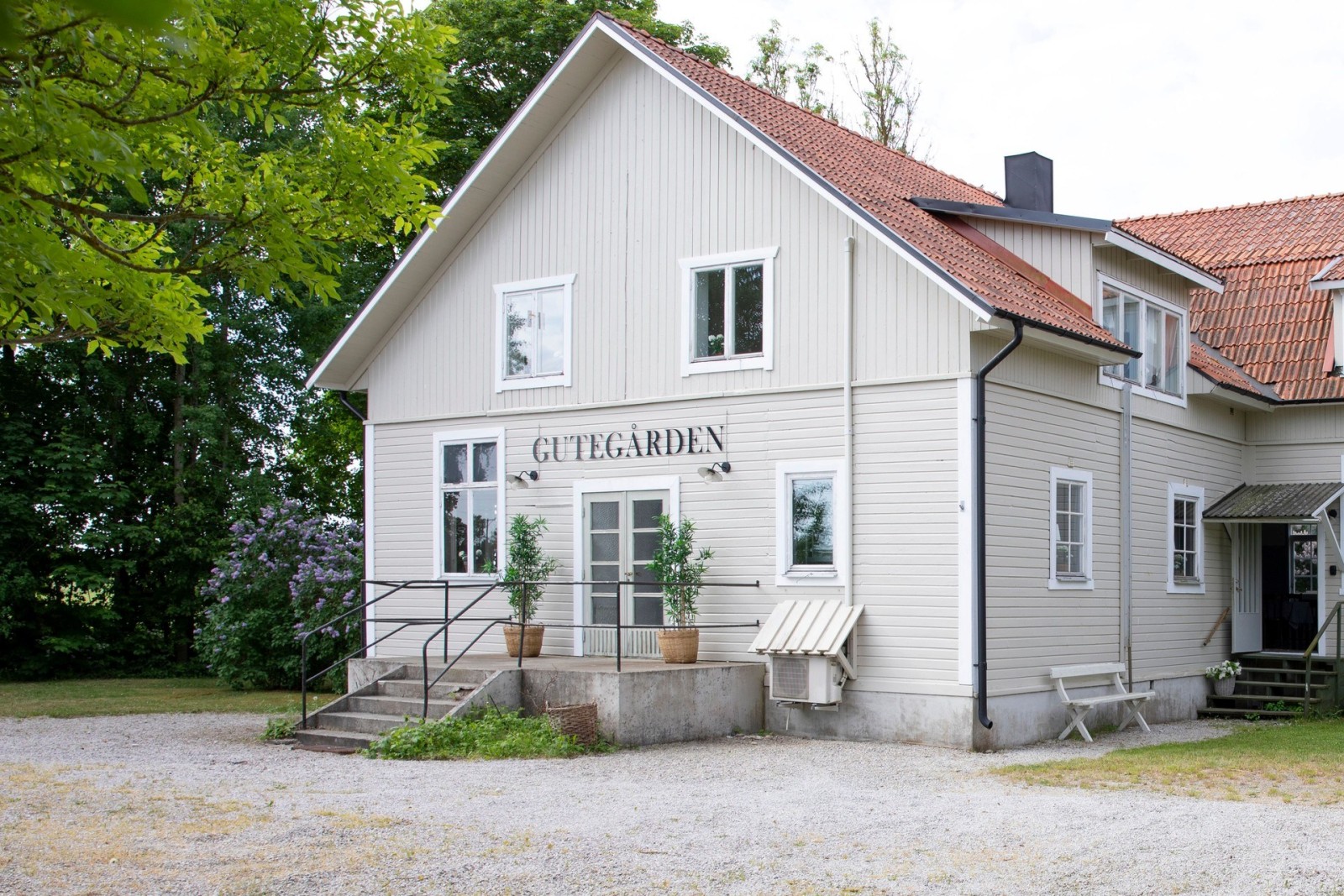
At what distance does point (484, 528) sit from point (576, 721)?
15.8 ft

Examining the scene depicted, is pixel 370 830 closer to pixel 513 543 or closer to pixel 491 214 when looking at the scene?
pixel 513 543

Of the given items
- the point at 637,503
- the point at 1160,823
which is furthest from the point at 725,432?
the point at 1160,823

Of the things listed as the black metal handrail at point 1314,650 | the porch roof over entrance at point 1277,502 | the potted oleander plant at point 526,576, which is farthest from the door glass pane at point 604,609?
the black metal handrail at point 1314,650

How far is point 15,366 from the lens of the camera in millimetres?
25844

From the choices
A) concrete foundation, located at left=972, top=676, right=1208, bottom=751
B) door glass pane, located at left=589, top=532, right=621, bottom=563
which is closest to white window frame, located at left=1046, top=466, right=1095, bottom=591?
concrete foundation, located at left=972, top=676, right=1208, bottom=751

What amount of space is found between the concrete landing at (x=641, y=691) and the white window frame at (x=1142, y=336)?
18.6ft

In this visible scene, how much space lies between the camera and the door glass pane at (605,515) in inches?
673

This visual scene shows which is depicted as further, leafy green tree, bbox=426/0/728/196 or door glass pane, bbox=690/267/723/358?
leafy green tree, bbox=426/0/728/196

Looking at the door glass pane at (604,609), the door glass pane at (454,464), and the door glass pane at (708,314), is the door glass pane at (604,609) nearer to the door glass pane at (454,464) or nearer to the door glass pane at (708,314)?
the door glass pane at (454,464)

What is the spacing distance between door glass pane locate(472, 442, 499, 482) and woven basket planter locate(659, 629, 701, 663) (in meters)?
3.77

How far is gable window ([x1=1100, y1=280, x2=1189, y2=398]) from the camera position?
17.0m

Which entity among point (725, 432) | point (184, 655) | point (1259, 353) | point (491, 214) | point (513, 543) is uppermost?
point (491, 214)

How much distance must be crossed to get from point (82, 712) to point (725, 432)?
361 inches

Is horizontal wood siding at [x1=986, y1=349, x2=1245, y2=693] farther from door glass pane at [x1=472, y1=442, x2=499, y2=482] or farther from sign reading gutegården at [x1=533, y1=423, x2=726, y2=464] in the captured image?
door glass pane at [x1=472, y1=442, x2=499, y2=482]
